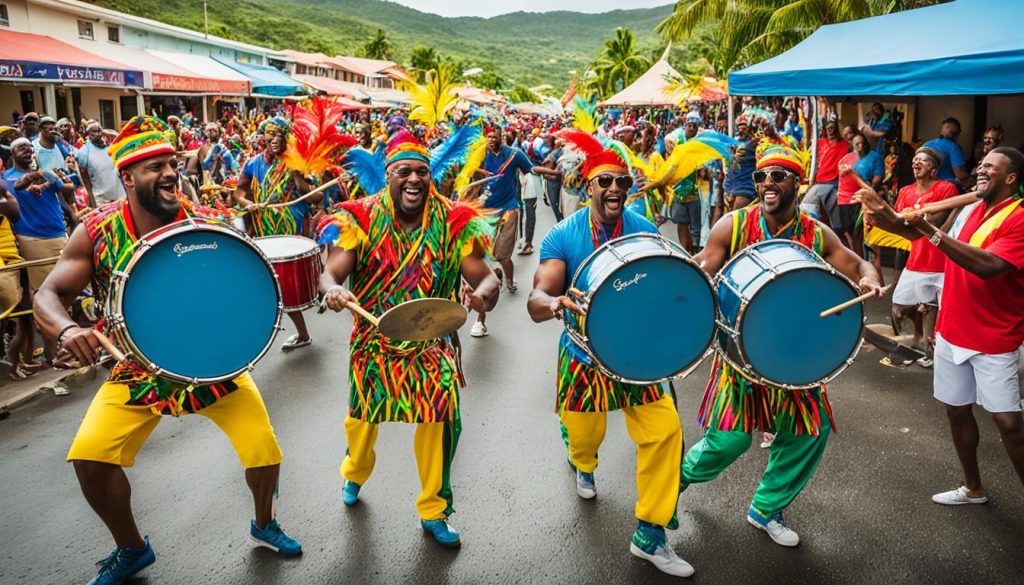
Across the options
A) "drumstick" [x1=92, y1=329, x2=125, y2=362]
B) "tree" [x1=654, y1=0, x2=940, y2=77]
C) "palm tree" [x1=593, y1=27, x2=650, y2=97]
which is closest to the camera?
"drumstick" [x1=92, y1=329, x2=125, y2=362]

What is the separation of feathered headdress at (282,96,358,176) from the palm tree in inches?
1794

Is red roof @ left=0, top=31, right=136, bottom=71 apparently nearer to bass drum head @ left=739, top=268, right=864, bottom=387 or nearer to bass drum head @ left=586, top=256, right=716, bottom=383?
Result: bass drum head @ left=586, top=256, right=716, bottom=383

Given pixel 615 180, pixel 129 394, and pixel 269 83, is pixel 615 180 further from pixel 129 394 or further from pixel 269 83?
pixel 269 83

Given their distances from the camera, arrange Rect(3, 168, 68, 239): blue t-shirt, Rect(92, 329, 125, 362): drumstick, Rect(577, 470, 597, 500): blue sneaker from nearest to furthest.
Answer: Rect(92, 329, 125, 362): drumstick, Rect(577, 470, 597, 500): blue sneaker, Rect(3, 168, 68, 239): blue t-shirt

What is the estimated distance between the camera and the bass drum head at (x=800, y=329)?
3.35 meters

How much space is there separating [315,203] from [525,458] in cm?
405

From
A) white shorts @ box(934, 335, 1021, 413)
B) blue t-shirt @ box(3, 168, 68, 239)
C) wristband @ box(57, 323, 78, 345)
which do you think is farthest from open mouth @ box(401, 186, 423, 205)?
blue t-shirt @ box(3, 168, 68, 239)

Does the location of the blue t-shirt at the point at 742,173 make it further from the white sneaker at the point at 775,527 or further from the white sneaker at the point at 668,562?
the white sneaker at the point at 668,562

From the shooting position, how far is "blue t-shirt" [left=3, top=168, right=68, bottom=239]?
6.96 meters

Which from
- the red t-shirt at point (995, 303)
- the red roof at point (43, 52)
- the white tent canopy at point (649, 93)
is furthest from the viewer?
the white tent canopy at point (649, 93)

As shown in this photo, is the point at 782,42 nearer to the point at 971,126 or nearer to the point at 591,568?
the point at 971,126

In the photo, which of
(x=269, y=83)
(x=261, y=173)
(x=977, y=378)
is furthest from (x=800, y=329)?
(x=269, y=83)

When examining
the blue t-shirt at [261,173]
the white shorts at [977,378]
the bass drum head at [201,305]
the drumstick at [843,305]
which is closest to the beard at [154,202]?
the bass drum head at [201,305]

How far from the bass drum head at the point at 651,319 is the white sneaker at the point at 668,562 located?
87 cm
